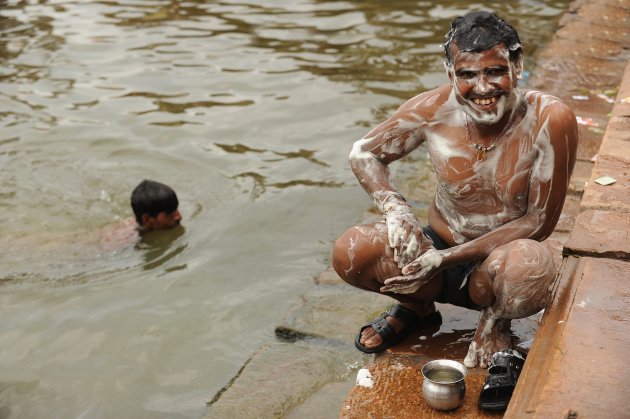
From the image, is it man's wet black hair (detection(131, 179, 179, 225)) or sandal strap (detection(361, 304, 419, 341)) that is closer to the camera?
sandal strap (detection(361, 304, 419, 341))

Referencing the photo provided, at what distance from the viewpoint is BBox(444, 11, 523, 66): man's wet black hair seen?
3326 millimetres

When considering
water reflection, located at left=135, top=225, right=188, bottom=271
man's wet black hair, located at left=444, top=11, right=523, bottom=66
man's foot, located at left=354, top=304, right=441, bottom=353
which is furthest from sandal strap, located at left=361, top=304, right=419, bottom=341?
water reflection, located at left=135, top=225, right=188, bottom=271

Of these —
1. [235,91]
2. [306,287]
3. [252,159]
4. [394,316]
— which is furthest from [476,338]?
[235,91]

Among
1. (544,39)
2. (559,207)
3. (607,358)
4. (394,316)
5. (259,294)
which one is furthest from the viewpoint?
(544,39)

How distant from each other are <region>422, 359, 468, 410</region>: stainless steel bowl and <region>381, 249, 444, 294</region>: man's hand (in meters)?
0.33

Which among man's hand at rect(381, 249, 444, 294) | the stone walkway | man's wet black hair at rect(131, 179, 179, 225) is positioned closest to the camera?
the stone walkway

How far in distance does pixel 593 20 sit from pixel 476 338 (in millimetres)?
7712

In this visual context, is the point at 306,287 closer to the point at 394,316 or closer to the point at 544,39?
the point at 394,316

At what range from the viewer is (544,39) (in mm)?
10242

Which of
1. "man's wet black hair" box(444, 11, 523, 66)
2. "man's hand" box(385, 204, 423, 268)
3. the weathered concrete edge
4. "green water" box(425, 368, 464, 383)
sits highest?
"man's wet black hair" box(444, 11, 523, 66)

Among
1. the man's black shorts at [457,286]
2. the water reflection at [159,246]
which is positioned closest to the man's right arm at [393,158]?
the man's black shorts at [457,286]

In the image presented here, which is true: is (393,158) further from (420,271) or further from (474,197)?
(420,271)

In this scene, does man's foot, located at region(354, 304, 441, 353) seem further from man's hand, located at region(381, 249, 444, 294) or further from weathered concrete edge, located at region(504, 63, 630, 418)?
weathered concrete edge, located at region(504, 63, 630, 418)

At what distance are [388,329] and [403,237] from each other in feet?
1.74
